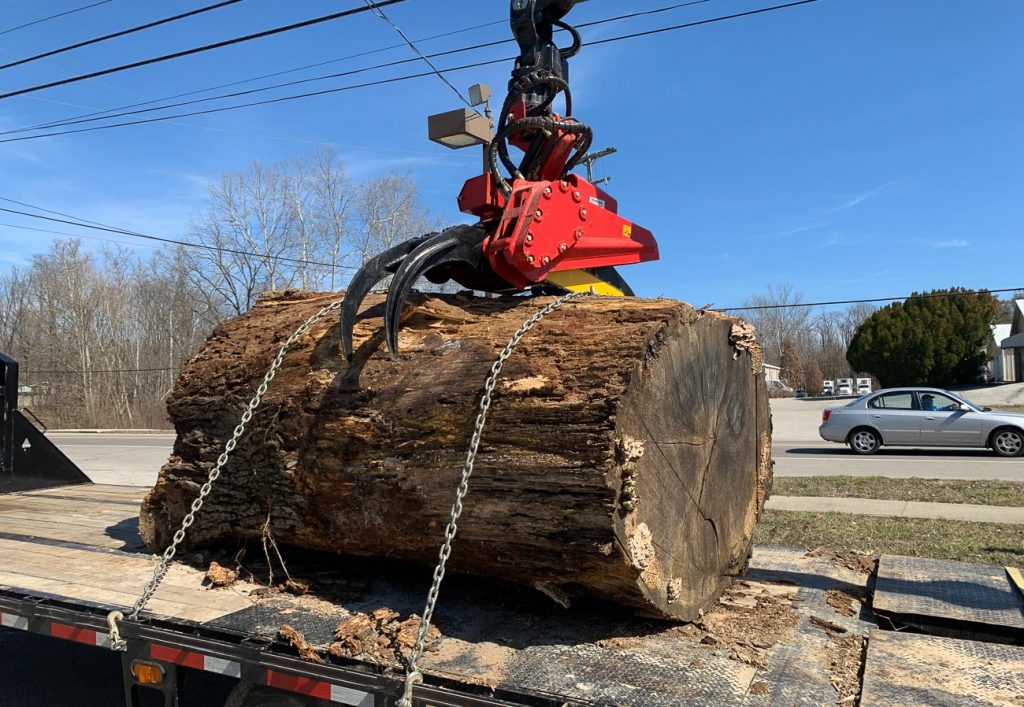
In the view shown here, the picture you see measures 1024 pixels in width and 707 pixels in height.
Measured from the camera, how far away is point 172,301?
42.3 metres

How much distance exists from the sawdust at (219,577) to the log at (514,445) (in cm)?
22

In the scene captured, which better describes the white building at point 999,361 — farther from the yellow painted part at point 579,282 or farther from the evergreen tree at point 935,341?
the yellow painted part at point 579,282

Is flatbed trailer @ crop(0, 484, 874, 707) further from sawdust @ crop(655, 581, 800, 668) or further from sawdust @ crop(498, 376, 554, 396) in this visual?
sawdust @ crop(498, 376, 554, 396)

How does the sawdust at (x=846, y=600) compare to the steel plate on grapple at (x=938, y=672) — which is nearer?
the steel plate on grapple at (x=938, y=672)

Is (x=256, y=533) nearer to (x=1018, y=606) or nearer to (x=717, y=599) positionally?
(x=717, y=599)

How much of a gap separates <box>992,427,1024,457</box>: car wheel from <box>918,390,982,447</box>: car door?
25 centimetres

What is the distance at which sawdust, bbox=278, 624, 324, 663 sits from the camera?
8.76ft

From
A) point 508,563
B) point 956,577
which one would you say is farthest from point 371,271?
point 956,577

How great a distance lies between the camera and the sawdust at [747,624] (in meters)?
2.88

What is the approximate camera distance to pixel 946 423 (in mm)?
13625

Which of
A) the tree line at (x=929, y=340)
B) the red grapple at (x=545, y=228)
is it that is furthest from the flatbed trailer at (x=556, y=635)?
the tree line at (x=929, y=340)

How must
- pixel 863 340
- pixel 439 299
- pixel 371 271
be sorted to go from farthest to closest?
pixel 863 340
pixel 439 299
pixel 371 271

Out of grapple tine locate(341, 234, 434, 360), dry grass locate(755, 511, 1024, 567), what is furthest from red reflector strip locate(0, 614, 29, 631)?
dry grass locate(755, 511, 1024, 567)

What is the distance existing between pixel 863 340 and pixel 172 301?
120 ft
